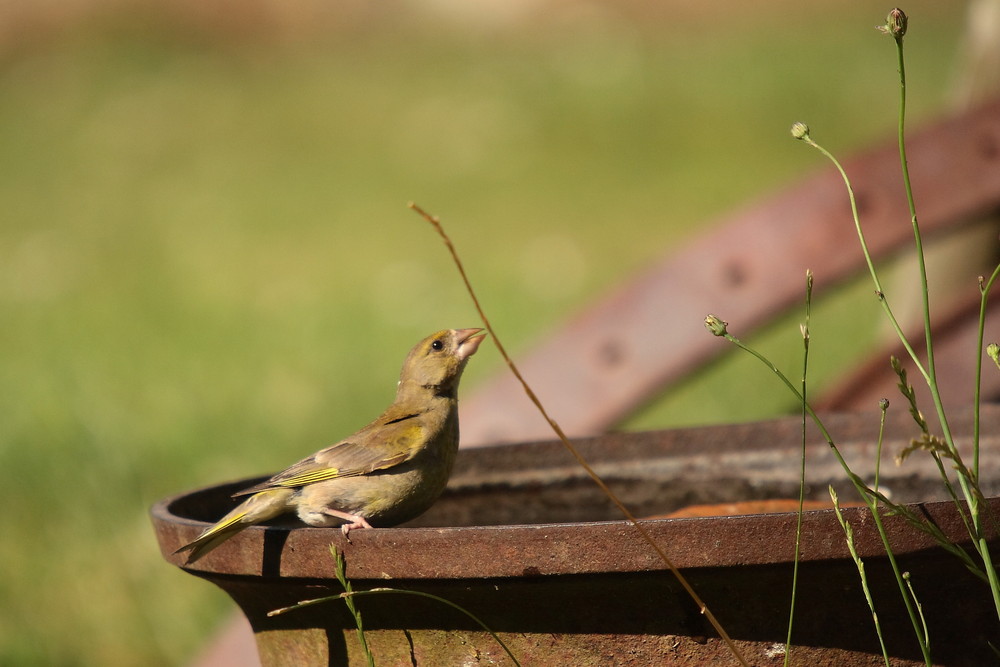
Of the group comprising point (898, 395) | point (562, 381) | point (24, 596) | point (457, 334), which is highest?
point (457, 334)

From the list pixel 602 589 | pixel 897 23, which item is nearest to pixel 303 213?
pixel 602 589

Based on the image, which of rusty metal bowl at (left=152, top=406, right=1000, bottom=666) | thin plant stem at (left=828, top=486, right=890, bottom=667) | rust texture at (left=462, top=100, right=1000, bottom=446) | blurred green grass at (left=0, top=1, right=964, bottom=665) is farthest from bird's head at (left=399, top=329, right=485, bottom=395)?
blurred green grass at (left=0, top=1, right=964, bottom=665)

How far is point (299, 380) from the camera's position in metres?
7.70

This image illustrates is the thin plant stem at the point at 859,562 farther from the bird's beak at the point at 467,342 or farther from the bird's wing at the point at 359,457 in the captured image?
the bird's beak at the point at 467,342

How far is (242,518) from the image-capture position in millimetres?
2166


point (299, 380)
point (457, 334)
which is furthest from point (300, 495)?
point (299, 380)

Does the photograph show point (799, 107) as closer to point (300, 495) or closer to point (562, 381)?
point (562, 381)

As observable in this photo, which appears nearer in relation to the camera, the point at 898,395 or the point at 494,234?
the point at 898,395

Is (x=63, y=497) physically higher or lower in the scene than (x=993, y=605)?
lower

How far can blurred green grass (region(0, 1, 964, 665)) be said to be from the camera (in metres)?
5.82

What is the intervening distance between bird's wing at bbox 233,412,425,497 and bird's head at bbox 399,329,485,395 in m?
0.22

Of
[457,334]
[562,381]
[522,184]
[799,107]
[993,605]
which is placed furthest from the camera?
[799,107]

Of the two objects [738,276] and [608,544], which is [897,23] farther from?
[738,276]

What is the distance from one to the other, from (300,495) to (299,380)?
5430mm
